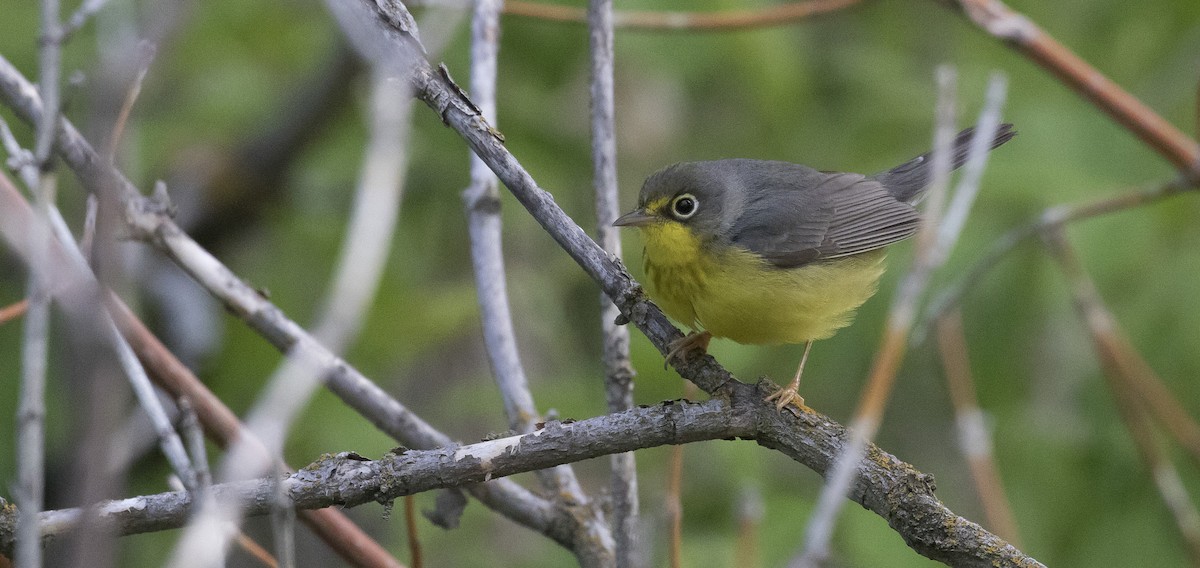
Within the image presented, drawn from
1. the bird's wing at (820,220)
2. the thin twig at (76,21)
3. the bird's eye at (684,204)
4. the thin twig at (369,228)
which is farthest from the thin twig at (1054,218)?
the thin twig at (76,21)

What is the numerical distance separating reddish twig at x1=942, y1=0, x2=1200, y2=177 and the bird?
618 mm

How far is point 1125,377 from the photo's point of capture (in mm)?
4242

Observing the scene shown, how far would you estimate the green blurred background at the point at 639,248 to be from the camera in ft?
15.5

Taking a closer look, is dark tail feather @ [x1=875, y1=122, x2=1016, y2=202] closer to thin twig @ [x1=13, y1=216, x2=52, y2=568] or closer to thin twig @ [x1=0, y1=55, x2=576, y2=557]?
thin twig @ [x1=0, y1=55, x2=576, y2=557]

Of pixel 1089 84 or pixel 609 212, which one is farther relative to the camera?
pixel 1089 84

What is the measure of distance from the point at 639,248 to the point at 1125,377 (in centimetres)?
263

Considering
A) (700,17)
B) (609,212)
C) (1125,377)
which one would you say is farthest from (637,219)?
(1125,377)

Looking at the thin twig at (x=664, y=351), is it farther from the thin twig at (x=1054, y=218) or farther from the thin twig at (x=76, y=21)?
the thin twig at (x=1054, y=218)

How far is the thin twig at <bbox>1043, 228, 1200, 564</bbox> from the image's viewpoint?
416 centimetres

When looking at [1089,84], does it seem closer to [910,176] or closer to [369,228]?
[910,176]

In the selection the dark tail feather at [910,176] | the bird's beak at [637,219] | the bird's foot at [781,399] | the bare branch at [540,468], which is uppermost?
the dark tail feather at [910,176]

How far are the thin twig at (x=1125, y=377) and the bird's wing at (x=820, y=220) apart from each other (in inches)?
26.3

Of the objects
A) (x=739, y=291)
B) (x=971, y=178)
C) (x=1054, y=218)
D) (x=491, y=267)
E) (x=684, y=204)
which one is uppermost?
(x=684, y=204)

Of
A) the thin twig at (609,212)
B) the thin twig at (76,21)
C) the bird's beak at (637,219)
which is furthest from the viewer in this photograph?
the bird's beak at (637,219)
